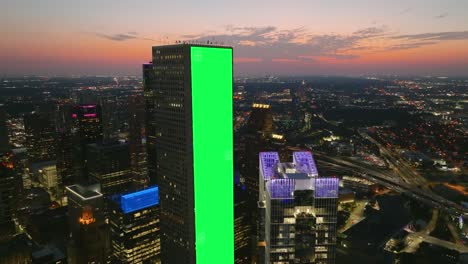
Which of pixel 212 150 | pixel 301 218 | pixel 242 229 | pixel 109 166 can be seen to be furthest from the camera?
pixel 109 166

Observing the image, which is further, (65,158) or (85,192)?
(65,158)

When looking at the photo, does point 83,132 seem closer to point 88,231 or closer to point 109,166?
point 109,166

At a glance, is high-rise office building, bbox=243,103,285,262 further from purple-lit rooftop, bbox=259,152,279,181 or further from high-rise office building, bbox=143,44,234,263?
purple-lit rooftop, bbox=259,152,279,181

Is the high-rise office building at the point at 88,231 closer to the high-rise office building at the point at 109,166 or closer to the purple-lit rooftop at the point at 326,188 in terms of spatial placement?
the high-rise office building at the point at 109,166

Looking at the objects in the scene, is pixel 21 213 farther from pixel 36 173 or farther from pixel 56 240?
pixel 36 173

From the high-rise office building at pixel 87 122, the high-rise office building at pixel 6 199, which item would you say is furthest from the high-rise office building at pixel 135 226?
the high-rise office building at pixel 87 122

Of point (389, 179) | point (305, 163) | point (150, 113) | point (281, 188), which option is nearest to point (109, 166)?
point (150, 113)
